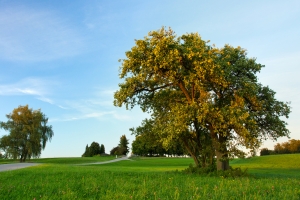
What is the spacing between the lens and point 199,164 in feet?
84.7

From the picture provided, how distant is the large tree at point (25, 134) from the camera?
68312 millimetres

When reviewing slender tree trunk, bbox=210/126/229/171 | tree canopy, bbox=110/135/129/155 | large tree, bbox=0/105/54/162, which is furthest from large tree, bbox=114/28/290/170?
tree canopy, bbox=110/135/129/155

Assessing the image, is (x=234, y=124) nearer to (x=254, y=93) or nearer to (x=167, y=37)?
(x=254, y=93)

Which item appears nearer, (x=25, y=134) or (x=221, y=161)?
(x=221, y=161)

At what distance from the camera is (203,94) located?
2391 cm

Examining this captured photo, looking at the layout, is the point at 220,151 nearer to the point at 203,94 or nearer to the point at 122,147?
the point at 203,94

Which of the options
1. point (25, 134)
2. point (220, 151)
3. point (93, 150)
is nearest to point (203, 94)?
point (220, 151)

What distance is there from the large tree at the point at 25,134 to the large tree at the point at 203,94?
51117mm

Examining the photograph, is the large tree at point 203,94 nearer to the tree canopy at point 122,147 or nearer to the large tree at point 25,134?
the large tree at point 25,134

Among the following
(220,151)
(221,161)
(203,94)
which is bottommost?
(221,161)

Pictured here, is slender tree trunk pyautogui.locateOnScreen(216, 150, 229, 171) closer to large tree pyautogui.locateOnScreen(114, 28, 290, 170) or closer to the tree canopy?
large tree pyautogui.locateOnScreen(114, 28, 290, 170)

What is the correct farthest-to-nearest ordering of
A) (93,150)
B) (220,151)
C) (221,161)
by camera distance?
(93,150), (220,151), (221,161)

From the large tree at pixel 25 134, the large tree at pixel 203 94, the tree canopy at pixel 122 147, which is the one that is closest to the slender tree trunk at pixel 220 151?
the large tree at pixel 203 94

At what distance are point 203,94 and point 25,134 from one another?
195ft
